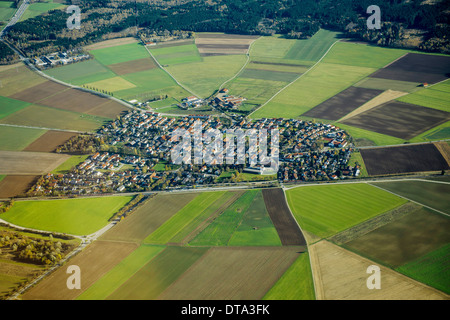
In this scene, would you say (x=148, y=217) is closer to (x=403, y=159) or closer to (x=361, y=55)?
(x=403, y=159)

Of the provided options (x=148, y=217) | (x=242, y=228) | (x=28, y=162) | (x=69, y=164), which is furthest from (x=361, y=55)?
(x=28, y=162)

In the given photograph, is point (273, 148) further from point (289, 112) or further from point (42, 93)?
point (42, 93)

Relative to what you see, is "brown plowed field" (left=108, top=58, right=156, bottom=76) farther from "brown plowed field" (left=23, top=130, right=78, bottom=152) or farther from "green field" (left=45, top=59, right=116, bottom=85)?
"brown plowed field" (left=23, top=130, right=78, bottom=152)

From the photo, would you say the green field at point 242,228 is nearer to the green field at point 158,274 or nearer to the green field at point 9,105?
the green field at point 158,274

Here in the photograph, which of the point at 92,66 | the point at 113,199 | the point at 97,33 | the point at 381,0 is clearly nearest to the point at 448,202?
the point at 113,199

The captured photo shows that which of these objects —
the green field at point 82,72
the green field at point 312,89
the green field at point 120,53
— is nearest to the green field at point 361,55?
the green field at point 312,89

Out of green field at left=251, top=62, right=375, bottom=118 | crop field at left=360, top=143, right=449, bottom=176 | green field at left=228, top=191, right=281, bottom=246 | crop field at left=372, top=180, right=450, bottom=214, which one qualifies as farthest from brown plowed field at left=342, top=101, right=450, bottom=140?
green field at left=228, top=191, right=281, bottom=246
